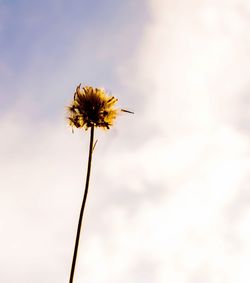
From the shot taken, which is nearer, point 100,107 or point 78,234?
point 78,234

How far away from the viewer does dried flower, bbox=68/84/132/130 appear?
5555 millimetres

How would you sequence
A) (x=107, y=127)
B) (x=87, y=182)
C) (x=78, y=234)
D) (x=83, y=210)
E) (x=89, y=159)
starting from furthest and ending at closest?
(x=107, y=127)
(x=89, y=159)
(x=87, y=182)
(x=83, y=210)
(x=78, y=234)

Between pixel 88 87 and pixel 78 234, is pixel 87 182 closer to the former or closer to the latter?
pixel 78 234

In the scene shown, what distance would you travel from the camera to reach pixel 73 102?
567 cm

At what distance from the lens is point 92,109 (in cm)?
557

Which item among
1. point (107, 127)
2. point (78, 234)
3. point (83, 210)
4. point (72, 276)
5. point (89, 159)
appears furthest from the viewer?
point (107, 127)

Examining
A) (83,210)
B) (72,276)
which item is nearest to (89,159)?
(83,210)

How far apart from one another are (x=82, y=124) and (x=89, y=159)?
1.58 metres

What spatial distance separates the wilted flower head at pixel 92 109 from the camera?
555cm

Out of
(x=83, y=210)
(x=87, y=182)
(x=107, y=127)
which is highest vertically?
(x=107, y=127)

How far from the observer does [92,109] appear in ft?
18.3

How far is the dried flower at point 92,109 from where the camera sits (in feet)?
18.2

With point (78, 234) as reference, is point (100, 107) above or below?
above

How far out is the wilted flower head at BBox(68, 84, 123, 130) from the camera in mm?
5555
